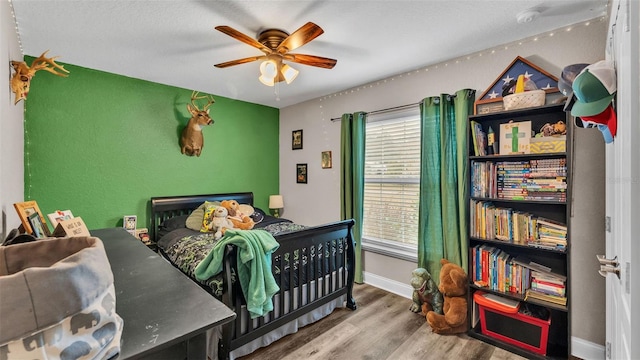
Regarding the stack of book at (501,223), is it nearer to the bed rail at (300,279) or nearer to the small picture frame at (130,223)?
the bed rail at (300,279)

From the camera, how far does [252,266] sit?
6.28 feet

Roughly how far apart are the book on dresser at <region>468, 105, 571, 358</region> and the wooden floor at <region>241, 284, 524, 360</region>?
230 mm

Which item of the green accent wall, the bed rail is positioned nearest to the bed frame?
the bed rail

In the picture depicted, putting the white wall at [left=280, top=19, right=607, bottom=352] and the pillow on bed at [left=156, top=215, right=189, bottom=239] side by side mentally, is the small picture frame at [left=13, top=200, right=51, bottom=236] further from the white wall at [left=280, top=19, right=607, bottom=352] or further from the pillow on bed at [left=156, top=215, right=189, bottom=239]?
the white wall at [left=280, top=19, right=607, bottom=352]

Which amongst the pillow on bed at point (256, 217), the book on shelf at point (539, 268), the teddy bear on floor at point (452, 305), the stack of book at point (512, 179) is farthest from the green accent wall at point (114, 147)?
the book on shelf at point (539, 268)

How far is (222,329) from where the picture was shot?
6.50 feet

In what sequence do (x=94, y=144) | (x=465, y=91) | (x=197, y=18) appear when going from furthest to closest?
(x=94, y=144) < (x=465, y=91) < (x=197, y=18)

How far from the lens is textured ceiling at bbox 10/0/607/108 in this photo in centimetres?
183

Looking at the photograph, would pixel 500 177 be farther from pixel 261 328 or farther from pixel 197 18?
pixel 197 18

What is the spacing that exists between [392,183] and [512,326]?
1.69 meters

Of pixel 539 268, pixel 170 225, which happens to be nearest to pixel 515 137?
pixel 539 268

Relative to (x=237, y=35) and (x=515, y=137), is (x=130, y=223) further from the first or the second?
(x=515, y=137)

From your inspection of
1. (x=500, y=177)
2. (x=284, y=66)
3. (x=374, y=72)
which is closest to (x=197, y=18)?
(x=284, y=66)

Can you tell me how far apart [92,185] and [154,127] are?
0.91m
